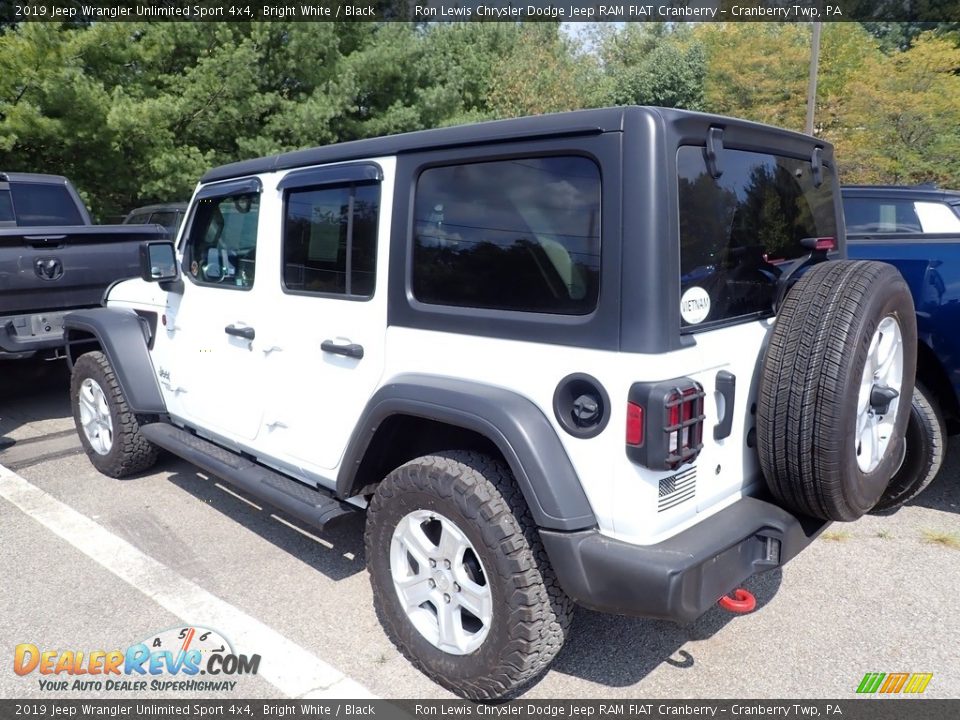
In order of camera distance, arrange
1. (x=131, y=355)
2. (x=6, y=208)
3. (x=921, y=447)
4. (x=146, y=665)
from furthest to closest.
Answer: (x=6, y=208) → (x=131, y=355) → (x=921, y=447) → (x=146, y=665)

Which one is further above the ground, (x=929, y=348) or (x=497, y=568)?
(x=929, y=348)

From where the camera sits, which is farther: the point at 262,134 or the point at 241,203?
the point at 262,134

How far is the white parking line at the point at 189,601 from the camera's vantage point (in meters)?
2.79

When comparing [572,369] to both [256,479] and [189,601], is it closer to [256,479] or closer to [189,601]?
[256,479]

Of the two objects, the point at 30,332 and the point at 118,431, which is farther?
the point at 30,332

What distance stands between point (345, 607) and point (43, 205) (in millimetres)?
6358

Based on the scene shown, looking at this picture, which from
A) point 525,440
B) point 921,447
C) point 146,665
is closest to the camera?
point 525,440

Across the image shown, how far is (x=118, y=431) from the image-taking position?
15.3ft

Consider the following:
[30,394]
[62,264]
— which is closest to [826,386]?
[62,264]

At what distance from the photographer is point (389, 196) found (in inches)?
114

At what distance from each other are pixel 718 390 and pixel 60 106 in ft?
37.0

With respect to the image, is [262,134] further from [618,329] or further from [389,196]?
[618,329]

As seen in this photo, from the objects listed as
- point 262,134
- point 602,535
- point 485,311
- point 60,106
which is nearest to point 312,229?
point 485,311

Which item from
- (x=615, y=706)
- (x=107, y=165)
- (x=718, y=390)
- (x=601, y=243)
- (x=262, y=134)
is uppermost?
(x=262, y=134)
